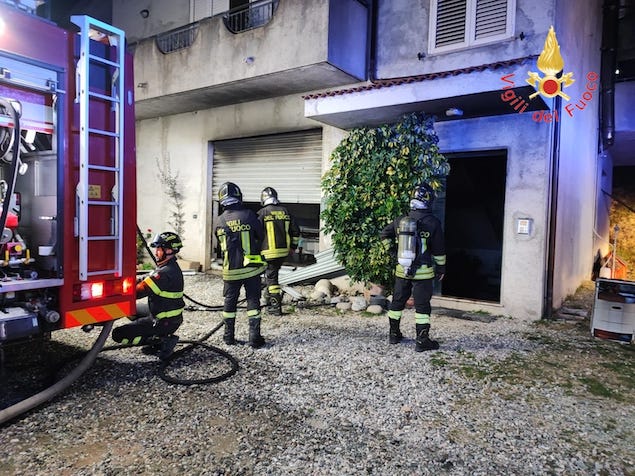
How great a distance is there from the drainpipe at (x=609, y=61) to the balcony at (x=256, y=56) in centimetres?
651

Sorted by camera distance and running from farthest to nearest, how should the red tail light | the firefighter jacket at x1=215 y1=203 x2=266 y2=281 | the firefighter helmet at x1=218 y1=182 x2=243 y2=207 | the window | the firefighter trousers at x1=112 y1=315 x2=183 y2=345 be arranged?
the window, the firefighter helmet at x1=218 y1=182 x2=243 y2=207, the firefighter jacket at x1=215 y1=203 x2=266 y2=281, the firefighter trousers at x1=112 y1=315 x2=183 y2=345, the red tail light

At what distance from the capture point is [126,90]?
3.89 metres

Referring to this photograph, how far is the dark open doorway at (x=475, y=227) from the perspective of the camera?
8.74 metres

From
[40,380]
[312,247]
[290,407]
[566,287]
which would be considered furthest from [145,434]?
[566,287]

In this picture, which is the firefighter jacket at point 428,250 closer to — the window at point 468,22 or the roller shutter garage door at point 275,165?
the window at point 468,22

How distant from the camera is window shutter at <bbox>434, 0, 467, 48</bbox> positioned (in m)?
7.61

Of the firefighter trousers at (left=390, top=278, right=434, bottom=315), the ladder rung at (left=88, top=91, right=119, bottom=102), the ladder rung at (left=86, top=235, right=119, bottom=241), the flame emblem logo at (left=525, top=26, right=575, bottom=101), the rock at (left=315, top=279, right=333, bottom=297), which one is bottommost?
the rock at (left=315, top=279, right=333, bottom=297)

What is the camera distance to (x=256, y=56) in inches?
334

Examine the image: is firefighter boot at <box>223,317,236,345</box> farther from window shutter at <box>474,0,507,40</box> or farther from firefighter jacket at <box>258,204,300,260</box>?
window shutter at <box>474,0,507,40</box>

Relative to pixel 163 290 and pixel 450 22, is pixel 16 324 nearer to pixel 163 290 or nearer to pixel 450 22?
pixel 163 290

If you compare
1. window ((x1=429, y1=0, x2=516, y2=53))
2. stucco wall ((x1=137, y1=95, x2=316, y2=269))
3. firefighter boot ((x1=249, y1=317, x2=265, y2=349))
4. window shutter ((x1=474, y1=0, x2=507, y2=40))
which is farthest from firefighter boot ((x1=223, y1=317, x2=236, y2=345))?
window shutter ((x1=474, y1=0, x2=507, y2=40))

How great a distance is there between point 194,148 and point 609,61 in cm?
1027

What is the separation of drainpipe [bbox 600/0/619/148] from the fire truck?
1125cm

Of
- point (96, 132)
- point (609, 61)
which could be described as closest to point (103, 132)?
point (96, 132)
